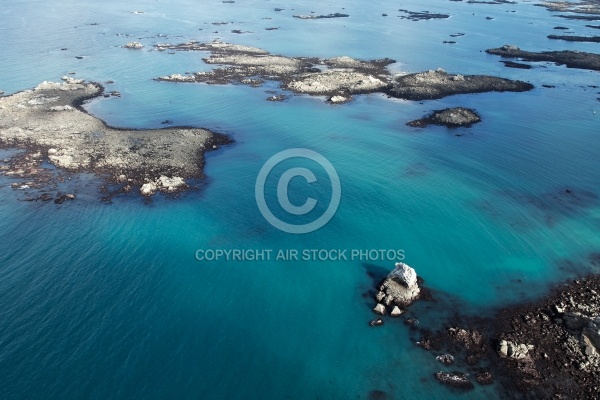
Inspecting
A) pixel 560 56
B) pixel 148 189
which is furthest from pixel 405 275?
pixel 560 56

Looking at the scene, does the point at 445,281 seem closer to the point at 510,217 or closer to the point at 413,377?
the point at 413,377

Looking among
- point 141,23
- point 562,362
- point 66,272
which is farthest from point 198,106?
point 141,23

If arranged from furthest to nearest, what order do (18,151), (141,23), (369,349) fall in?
(141,23)
(18,151)
(369,349)

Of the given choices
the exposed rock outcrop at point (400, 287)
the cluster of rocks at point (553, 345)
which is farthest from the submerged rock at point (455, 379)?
the exposed rock outcrop at point (400, 287)

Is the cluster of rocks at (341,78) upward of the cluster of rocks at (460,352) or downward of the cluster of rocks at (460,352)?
upward

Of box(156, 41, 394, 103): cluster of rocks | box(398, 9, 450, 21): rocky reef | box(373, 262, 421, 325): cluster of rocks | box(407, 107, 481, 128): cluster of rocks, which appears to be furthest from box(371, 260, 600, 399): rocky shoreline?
box(398, 9, 450, 21): rocky reef

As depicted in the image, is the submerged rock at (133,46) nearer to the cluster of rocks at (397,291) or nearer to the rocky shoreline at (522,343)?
the cluster of rocks at (397,291)
